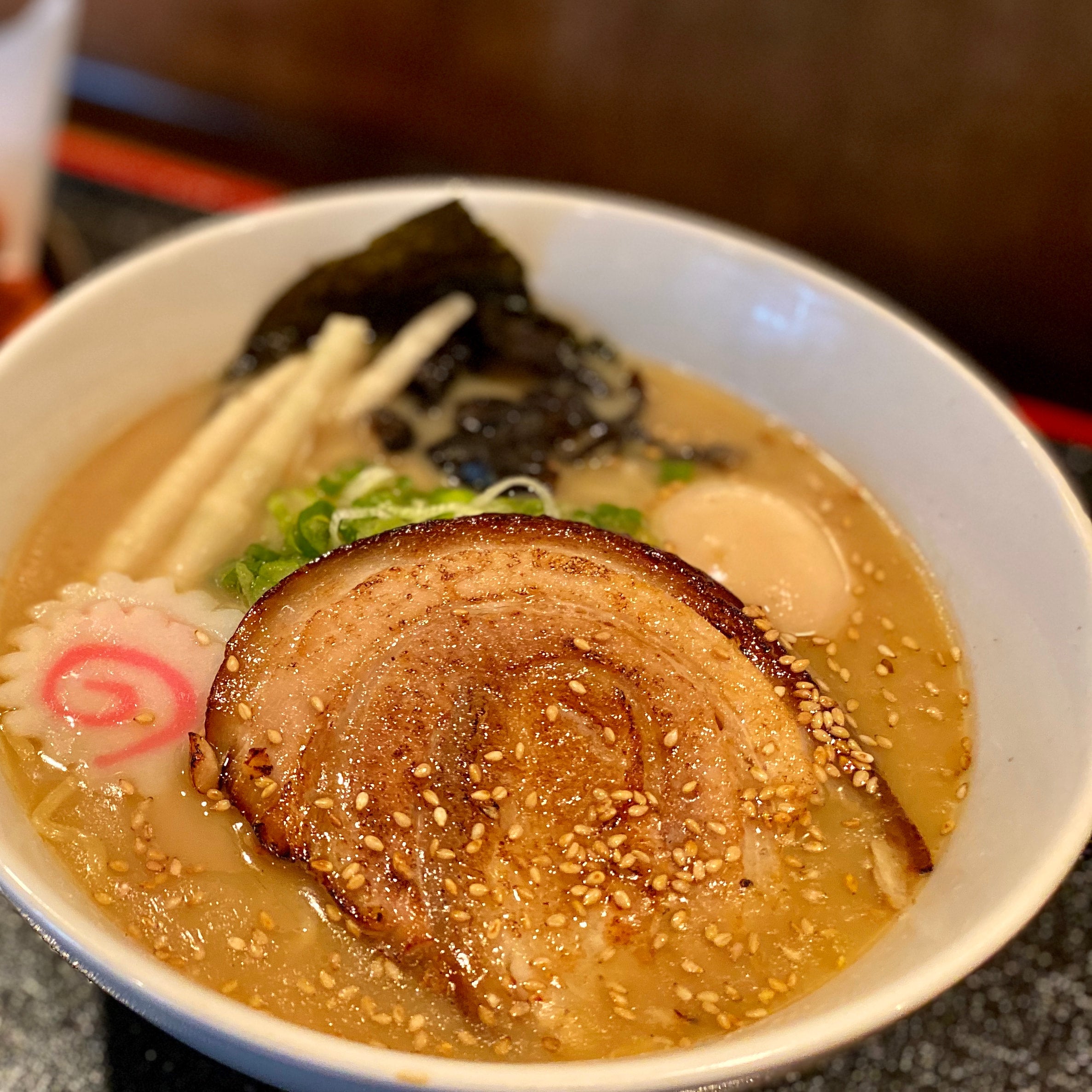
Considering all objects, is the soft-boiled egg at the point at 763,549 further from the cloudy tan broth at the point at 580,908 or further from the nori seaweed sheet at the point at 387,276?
the nori seaweed sheet at the point at 387,276

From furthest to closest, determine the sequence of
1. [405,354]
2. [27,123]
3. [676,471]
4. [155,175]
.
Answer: [155,175]
[27,123]
[405,354]
[676,471]

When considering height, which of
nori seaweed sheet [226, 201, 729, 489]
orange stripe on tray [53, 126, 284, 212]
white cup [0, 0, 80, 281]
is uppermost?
nori seaweed sheet [226, 201, 729, 489]

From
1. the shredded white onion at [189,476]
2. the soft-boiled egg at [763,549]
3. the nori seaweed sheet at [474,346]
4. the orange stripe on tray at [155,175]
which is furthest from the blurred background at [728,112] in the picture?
the shredded white onion at [189,476]

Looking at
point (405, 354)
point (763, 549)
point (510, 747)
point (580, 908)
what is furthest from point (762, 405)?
point (580, 908)

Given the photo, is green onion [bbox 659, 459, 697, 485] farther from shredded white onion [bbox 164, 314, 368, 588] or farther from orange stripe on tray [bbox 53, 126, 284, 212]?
orange stripe on tray [bbox 53, 126, 284, 212]

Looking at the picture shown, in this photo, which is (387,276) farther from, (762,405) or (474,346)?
(762,405)

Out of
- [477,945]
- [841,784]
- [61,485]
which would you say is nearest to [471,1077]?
[477,945]

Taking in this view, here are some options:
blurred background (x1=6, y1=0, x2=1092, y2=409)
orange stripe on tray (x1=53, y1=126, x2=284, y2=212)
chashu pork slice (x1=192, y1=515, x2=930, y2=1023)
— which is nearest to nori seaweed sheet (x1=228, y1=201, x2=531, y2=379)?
chashu pork slice (x1=192, y1=515, x2=930, y2=1023)
